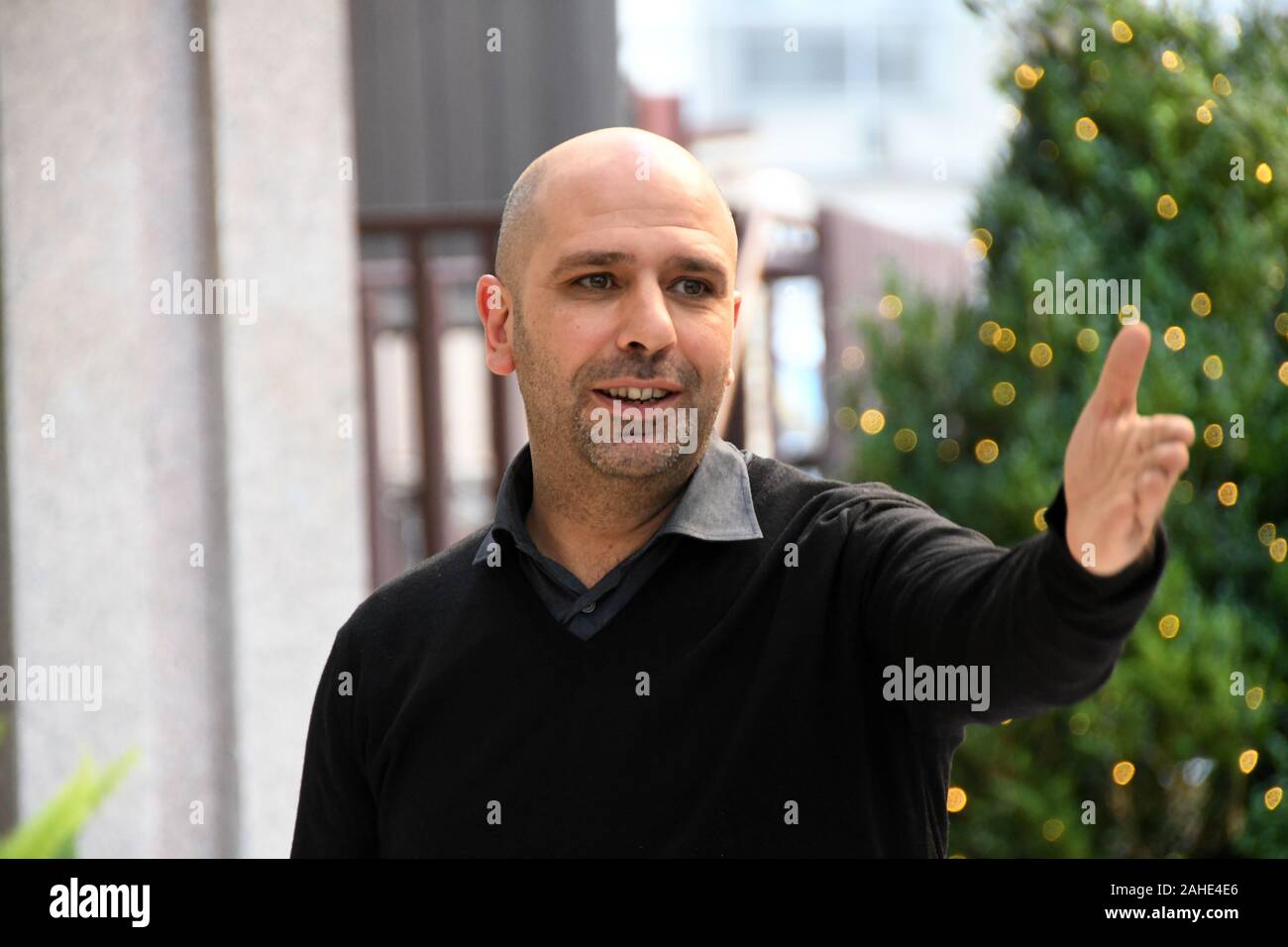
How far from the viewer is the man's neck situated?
5.75 ft

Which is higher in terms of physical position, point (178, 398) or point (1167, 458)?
point (178, 398)

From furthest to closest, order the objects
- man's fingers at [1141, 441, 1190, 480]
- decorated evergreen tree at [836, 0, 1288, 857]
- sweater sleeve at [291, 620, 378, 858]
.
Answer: decorated evergreen tree at [836, 0, 1288, 857] < sweater sleeve at [291, 620, 378, 858] < man's fingers at [1141, 441, 1190, 480]

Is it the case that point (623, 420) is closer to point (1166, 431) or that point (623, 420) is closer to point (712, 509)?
point (712, 509)

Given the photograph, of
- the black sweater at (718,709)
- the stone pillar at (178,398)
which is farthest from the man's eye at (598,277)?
the stone pillar at (178,398)

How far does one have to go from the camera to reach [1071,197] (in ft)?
12.1

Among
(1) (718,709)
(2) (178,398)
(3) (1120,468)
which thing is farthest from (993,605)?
(2) (178,398)

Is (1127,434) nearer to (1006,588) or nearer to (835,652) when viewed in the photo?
(1006,588)

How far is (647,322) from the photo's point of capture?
5.51ft

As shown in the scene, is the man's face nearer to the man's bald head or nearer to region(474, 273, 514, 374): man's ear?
the man's bald head

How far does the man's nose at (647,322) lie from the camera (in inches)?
66.1

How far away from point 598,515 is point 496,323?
0.27 meters

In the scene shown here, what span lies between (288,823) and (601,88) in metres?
2.50

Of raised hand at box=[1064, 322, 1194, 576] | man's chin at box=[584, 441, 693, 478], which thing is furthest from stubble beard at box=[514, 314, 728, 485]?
raised hand at box=[1064, 322, 1194, 576]

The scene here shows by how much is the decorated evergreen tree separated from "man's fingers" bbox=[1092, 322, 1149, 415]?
6.80ft
